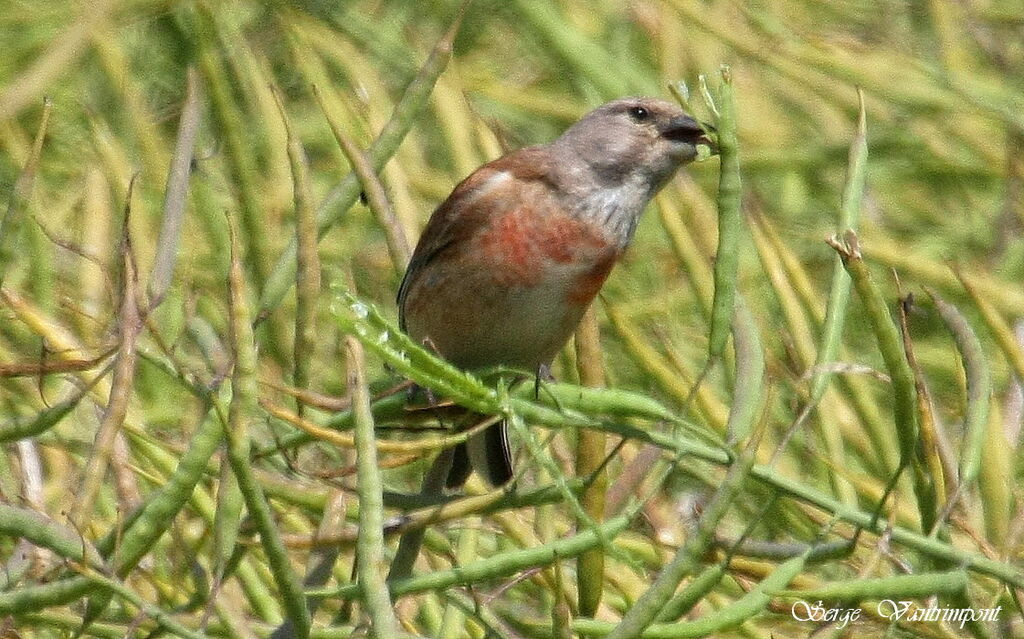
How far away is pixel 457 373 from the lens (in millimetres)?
2174

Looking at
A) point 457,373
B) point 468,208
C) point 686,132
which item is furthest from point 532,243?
point 457,373

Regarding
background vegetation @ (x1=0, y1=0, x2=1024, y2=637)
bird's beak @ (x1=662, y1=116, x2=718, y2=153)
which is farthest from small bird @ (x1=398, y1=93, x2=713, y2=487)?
background vegetation @ (x1=0, y1=0, x2=1024, y2=637)

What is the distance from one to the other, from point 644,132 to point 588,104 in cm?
89

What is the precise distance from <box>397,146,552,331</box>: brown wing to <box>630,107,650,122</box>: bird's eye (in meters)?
0.22

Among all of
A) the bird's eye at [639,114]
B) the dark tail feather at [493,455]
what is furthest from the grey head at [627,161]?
the dark tail feather at [493,455]

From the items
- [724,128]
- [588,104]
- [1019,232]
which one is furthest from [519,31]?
[724,128]

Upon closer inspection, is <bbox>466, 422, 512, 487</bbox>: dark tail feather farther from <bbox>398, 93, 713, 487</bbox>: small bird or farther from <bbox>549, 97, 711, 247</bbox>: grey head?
<bbox>549, 97, 711, 247</bbox>: grey head

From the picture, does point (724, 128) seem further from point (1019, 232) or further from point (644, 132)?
point (1019, 232)

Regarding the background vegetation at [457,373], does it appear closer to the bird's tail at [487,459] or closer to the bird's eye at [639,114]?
the bird's tail at [487,459]

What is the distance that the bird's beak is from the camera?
146 inches

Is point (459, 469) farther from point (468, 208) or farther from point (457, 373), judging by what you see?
point (457, 373)

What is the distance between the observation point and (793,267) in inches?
146

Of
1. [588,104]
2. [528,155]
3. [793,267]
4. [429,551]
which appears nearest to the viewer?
[429,551]

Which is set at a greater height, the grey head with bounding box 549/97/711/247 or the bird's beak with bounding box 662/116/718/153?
the bird's beak with bounding box 662/116/718/153
